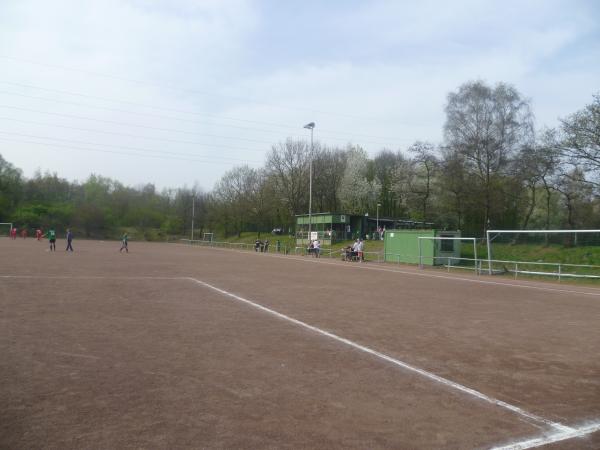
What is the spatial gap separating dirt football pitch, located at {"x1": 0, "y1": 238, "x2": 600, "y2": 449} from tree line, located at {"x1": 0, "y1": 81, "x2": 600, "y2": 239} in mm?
22604

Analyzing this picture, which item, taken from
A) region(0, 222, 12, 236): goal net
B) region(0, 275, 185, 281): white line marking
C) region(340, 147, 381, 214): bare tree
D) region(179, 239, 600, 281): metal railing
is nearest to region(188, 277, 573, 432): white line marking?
region(0, 275, 185, 281): white line marking

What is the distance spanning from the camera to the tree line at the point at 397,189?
3116 cm

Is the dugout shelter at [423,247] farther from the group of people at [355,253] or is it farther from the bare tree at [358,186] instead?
the bare tree at [358,186]

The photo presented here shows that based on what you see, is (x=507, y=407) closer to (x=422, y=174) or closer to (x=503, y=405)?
(x=503, y=405)

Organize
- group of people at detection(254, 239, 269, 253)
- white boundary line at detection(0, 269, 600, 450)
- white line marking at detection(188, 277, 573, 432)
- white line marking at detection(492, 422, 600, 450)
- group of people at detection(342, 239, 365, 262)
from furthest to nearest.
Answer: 1. group of people at detection(254, 239, 269, 253)
2. group of people at detection(342, 239, 365, 262)
3. white line marking at detection(188, 277, 573, 432)
4. white boundary line at detection(0, 269, 600, 450)
5. white line marking at detection(492, 422, 600, 450)

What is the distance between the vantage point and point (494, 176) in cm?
3741

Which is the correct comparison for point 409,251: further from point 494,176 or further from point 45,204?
point 45,204

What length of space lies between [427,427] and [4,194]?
3480 inches

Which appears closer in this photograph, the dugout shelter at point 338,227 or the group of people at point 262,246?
the group of people at point 262,246

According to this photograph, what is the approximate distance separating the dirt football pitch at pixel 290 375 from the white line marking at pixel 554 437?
0.02 metres

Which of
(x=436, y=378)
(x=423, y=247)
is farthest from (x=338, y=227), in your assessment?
(x=436, y=378)

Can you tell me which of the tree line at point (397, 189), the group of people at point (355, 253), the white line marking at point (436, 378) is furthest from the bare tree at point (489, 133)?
the white line marking at point (436, 378)

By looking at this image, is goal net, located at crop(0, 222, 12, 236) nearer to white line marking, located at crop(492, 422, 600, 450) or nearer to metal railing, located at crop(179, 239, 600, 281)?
metal railing, located at crop(179, 239, 600, 281)

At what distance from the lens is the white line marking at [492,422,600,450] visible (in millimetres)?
3936
